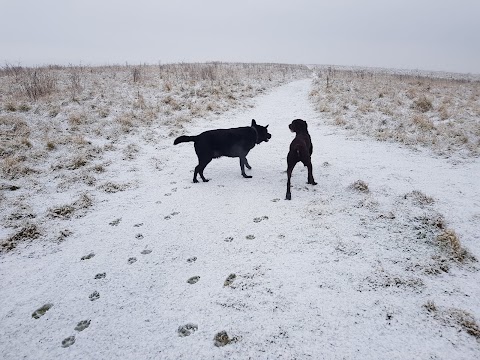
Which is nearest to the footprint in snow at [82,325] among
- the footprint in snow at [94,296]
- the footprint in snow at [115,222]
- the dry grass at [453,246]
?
the footprint in snow at [94,296]

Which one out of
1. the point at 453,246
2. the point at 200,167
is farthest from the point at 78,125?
the point at 453,246

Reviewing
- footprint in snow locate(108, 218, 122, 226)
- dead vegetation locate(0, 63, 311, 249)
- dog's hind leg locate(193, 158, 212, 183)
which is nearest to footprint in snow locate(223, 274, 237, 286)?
footprint in snow locate(108, 218, 122, 226)

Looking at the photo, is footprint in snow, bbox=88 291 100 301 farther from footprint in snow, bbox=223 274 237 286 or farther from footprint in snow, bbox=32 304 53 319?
footprint in snow, bbox=223 274 237 286

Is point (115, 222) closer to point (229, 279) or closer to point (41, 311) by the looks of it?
point (41, 311)

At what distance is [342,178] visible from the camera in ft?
19.8

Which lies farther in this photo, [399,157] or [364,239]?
[399,157]

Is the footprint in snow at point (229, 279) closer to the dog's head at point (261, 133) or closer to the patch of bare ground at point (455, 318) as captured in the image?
the patch of bare ground at point (455, 318)

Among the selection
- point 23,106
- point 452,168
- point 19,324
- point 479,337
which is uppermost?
point 23,106

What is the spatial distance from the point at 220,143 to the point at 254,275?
337cm

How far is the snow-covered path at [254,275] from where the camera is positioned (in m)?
2.62

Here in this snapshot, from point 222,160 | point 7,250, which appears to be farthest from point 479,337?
point 222,160

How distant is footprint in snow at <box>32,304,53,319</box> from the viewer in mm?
3062

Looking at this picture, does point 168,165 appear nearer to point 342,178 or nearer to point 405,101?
point 342,178

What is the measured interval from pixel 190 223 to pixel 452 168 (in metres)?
5.95
